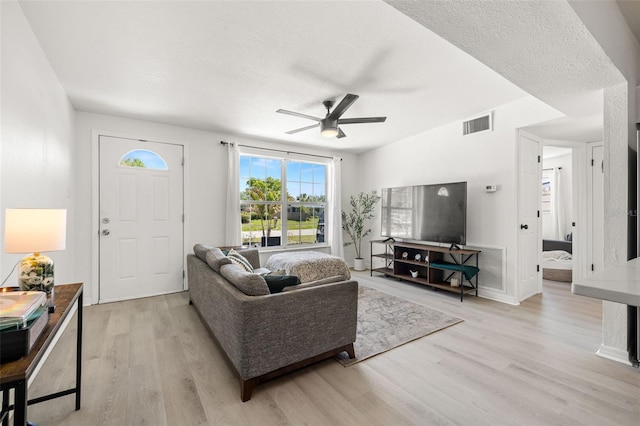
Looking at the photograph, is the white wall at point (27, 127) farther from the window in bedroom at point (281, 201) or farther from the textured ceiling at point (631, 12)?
the textured ceiling at point (631, 12)

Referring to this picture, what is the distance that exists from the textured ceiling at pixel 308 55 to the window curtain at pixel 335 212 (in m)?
2.08

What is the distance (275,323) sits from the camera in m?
1.83

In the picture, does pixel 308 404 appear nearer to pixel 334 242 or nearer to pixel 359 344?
pixel 359 344

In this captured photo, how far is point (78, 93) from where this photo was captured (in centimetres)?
303

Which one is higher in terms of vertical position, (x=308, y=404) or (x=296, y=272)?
(x=296, y=272)

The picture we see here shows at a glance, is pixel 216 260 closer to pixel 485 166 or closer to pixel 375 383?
pixel 375 383

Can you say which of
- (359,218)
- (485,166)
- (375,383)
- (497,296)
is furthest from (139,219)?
(497,296)

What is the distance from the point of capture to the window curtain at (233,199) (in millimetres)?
4445

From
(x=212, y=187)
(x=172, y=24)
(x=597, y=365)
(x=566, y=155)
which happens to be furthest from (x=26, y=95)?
(x=566, y=155)

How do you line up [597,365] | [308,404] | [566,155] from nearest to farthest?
[308,404] < [597,365] < [566,155]

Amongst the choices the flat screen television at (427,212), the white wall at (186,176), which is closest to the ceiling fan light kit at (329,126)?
the flat screen television at (427,212)

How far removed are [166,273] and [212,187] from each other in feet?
4.76

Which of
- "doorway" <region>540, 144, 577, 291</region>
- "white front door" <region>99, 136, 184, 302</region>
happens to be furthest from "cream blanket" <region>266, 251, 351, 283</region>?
"doorway" <region>540, 144, 577, 291</region>

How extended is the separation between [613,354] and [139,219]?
17.3 feet
